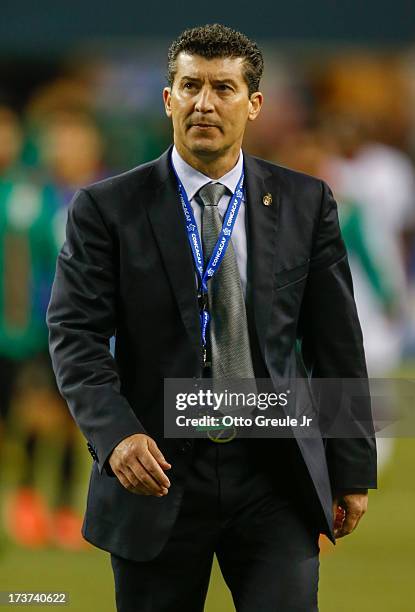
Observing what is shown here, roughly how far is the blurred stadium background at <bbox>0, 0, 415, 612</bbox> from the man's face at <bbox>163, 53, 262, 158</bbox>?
8.00 ft

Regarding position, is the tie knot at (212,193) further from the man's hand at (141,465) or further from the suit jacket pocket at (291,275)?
the man's hand at (141,465)

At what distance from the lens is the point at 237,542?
9.78ft

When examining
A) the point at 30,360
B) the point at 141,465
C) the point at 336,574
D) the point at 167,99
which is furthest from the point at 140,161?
the point at 141,465

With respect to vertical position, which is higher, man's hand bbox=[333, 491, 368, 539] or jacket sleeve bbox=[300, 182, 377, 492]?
jacket sleeve bbox=[300, 182, 377, 492]

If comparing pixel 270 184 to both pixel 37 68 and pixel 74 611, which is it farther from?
A: pixel 37 68

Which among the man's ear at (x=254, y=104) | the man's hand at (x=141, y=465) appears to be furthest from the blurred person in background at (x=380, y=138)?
the man's hand at (x=141, y=465)

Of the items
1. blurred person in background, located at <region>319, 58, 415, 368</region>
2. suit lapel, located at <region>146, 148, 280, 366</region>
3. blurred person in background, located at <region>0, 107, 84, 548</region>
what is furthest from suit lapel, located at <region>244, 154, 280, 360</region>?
blurred person in background, located at <region>319, 58, 415, 368</region>

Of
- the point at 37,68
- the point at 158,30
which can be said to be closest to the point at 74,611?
the point at 158,30

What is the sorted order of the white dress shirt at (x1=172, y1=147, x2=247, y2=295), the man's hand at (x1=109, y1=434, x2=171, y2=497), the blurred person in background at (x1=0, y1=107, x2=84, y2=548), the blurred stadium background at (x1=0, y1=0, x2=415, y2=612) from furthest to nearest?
the blurred person in background at (x1=0, y1=107, x2=84, y2=548) → the blurred stadium background at (x1=0, y1=0, x2=415, y2=612) → the white dress shirt at (x1=172, y1=147, x2=247, y2=295) → the man's hand at (x1=109, y1=434, x2=171, y2=497)

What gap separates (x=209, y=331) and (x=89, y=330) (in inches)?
10.6

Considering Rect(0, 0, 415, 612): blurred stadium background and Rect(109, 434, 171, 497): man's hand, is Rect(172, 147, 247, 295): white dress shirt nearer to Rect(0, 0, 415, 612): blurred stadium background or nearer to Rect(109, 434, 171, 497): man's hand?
Rect(109, 434, 171, 497): man's hand

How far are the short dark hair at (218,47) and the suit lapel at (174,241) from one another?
0.24 m

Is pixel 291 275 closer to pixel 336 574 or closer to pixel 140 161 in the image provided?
pixel 336 574

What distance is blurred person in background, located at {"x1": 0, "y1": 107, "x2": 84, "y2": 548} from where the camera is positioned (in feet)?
20.7
